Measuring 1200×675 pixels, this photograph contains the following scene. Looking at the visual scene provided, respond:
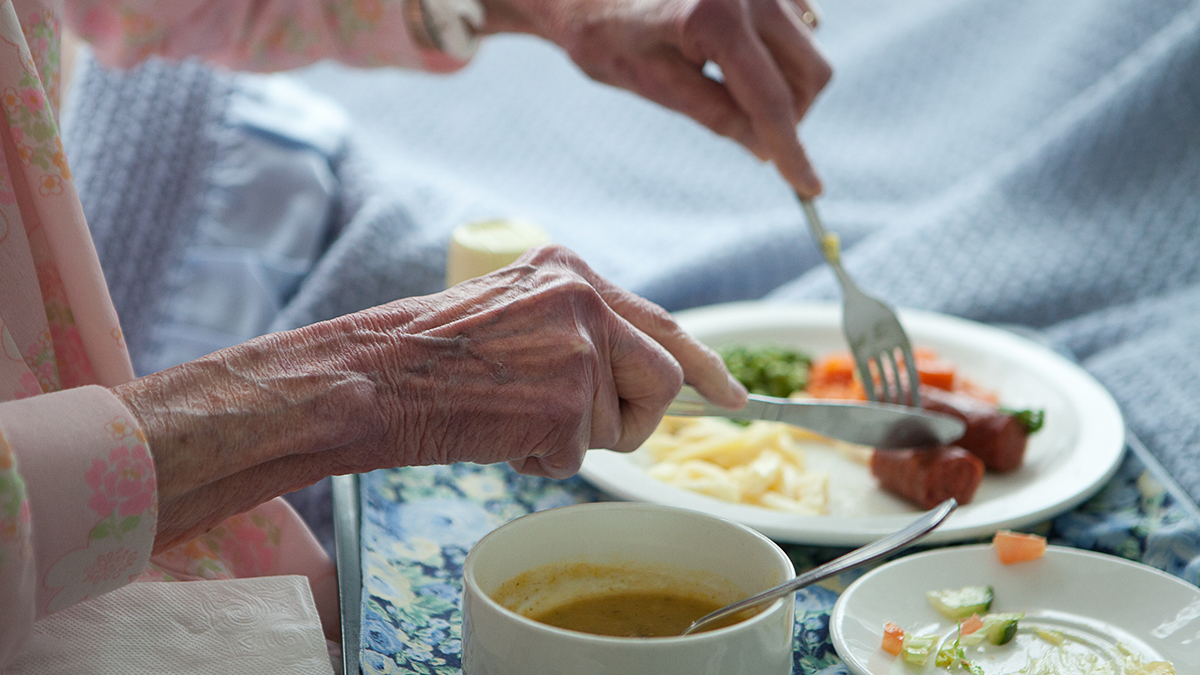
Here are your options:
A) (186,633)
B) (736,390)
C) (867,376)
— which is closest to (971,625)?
(736,390)

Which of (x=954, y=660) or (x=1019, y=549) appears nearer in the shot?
(x=954, y=660)

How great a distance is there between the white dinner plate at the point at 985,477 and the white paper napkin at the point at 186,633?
409mm

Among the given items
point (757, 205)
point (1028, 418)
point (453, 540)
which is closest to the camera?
point (453, 540)

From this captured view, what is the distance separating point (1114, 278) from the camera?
1.78m

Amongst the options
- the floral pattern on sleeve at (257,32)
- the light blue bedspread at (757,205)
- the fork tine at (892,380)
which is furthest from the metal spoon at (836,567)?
the floral pattern on sleeve at (257,32)

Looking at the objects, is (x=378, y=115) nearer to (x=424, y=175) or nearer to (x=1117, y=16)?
(x=424, y=175)

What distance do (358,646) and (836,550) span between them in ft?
1.70

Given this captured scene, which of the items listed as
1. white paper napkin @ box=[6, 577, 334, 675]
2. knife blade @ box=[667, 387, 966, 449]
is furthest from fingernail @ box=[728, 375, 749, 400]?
white paper napkin @ box=[6, 577, 334, 675]

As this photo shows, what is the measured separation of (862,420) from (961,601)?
30 centimetres

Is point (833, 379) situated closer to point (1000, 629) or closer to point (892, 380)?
point (892, 380)

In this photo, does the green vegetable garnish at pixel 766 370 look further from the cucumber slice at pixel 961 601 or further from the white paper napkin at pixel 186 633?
the white paper napkin at pixel 186 633

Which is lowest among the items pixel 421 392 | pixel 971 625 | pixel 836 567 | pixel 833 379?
pixel 833 379

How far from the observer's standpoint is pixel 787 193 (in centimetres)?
257

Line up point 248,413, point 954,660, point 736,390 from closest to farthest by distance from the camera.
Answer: point 248,413 → point 954,660 → point 736,390
